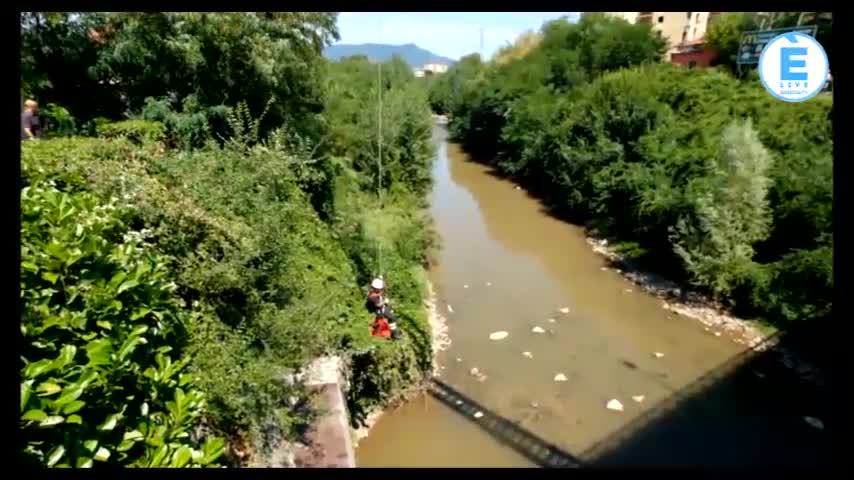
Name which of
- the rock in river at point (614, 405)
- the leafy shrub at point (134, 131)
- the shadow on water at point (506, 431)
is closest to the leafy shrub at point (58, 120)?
the leafy shrub at point (134, 131)

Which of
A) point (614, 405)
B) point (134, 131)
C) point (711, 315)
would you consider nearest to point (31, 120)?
point (134, 131)

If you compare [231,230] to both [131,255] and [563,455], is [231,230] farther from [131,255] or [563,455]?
[563,455]

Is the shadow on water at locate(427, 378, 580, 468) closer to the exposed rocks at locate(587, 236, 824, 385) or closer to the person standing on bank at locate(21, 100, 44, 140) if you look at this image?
the exposed rocks at locate(587, 236, 824, 385)

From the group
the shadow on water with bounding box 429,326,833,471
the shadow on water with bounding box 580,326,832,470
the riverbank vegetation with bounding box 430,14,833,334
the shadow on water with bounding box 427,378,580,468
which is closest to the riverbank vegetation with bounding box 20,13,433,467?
the shadow on water with bounding box 427,378,580,468

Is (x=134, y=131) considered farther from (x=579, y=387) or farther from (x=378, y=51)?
(x=579, y=387)

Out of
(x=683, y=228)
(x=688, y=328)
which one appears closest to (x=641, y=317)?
(x=688, y=328)

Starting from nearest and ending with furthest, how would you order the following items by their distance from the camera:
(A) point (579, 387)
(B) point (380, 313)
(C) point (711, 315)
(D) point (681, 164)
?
(B) point (380, 313), (A) point (579, 387), (C) point (711, 315), (D) point (681, 164)

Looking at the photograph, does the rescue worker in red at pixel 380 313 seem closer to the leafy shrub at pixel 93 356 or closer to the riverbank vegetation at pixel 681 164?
the leafy shrub at pixel 93 356
